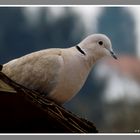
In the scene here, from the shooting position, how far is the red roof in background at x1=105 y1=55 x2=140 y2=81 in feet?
7.20

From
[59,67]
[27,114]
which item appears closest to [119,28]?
[59,67]

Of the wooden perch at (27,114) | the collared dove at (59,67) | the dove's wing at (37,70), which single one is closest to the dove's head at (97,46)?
the collared dove at (59,67)

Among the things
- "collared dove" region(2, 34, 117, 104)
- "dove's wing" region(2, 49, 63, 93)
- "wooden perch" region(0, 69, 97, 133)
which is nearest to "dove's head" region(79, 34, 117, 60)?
"collared dove" region(2, 34, 117, 104)

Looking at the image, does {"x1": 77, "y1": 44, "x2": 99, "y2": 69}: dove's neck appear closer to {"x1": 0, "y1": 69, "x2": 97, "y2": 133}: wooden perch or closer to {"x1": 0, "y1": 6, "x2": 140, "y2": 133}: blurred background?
{"x1": 0, "y1": 6, "x2": 140, "y2": 133}: blurred background

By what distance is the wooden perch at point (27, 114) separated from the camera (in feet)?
6.96

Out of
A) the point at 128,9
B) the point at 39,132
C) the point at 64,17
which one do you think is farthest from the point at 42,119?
the point at 128,9

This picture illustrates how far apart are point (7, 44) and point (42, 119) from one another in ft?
1.32

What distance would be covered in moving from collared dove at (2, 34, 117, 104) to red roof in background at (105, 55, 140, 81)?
3 centimetres

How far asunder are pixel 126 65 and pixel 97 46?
0.17 meters

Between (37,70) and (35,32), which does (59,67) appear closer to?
(37,70)

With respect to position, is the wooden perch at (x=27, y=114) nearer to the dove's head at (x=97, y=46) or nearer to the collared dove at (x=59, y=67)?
the collared dove at (x=59, y=67)

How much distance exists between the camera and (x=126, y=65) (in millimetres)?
2193

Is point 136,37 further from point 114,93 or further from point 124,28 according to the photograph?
point 114,93

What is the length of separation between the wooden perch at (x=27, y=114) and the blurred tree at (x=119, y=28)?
42 centimetres
